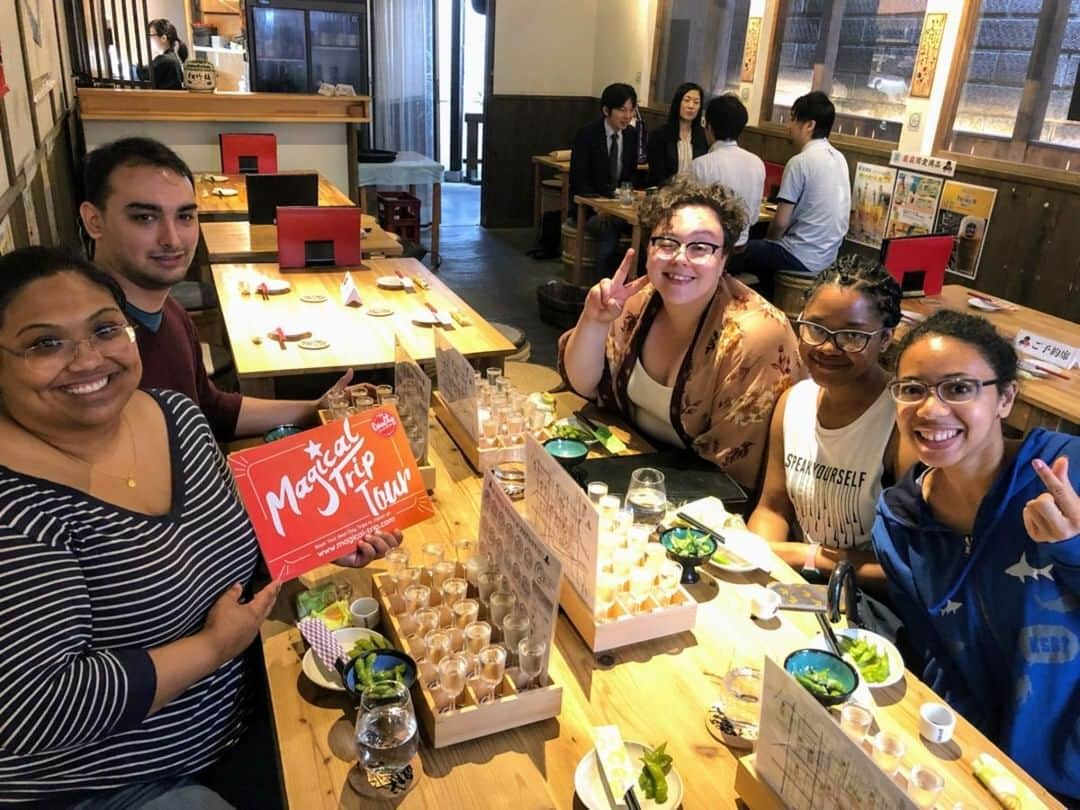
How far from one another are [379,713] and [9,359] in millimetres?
751

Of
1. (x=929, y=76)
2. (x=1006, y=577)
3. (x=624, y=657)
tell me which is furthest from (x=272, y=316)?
(x=929, y=76)

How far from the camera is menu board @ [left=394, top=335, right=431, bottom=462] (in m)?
1.86

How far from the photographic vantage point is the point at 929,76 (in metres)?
5.04

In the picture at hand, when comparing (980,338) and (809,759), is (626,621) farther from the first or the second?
(980,338)

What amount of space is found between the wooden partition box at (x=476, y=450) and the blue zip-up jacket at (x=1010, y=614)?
0.85 metres

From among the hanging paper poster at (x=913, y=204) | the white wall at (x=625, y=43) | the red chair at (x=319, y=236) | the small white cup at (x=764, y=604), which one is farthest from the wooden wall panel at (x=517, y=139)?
the small white cup at (x=764, y=604)

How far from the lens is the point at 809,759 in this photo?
1034 mm

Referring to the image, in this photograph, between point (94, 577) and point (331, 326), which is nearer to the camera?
point (94, 577)

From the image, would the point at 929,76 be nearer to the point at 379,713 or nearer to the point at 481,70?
the point at 379,713

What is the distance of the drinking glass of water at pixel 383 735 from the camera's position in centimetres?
113

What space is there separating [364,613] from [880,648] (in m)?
0.88

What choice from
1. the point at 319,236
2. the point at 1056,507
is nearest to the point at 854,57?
the point at 319,236

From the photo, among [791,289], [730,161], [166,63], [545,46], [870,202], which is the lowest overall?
[791,289]

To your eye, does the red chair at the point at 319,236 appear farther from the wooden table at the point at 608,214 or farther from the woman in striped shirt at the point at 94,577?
the woman in striped shirt at the point at 94,577
